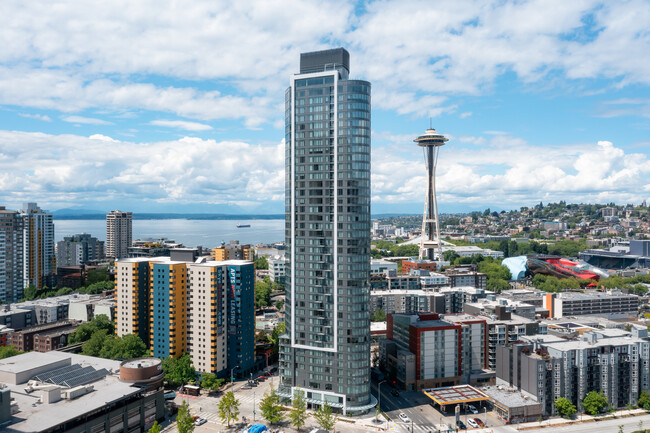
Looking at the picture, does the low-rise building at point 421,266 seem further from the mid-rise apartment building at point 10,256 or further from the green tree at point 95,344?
the mid-rise apartment building at point 10,256

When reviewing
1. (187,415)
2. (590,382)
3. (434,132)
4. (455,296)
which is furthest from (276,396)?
(434,132)

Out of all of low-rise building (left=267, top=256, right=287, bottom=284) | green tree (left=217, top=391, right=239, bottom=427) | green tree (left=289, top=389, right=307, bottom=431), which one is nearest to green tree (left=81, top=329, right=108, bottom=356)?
green tree (left=217, top=391, right=239, bottom=427)

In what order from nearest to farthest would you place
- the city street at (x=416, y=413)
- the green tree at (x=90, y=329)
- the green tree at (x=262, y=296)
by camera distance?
the city street at (x=416, y=413) < the green tree at (x=90, y=329) < the green tree at (x=262, y=296)

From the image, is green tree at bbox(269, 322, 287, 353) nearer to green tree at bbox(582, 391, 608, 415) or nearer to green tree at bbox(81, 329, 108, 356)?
green tree at bbox(81, 329, 108, 356)

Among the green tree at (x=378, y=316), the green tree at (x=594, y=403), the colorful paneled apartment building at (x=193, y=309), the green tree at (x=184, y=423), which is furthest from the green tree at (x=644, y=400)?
the green tree at (x=184, y=423)

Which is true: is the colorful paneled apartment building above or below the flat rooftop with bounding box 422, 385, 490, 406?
above
